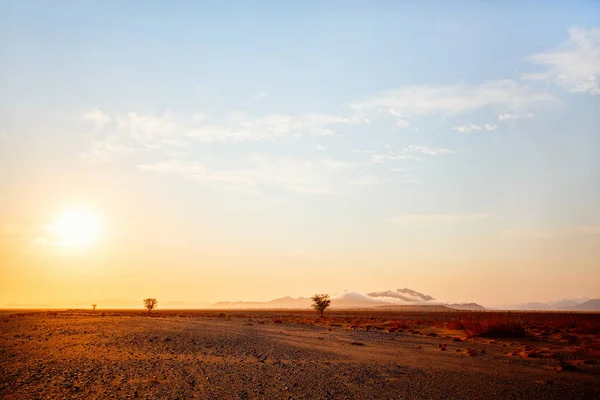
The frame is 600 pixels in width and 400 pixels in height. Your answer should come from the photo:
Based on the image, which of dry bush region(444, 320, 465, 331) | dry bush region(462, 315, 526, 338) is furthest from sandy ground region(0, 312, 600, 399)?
dry bush region(444, 320, 465, 331)

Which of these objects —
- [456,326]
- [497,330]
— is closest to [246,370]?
[497,330]

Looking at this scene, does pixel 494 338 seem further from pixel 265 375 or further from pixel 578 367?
pixel 265 375

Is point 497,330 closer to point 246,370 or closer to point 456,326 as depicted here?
point 456,326

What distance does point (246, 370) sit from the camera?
16203 millimetres

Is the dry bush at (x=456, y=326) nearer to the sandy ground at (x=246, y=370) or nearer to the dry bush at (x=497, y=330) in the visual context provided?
the dry bush at (x=497, y=330)

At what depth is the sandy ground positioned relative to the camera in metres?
12.9

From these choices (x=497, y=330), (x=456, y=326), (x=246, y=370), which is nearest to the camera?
(x=246, y=370)

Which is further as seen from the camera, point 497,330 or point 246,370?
point 497,330

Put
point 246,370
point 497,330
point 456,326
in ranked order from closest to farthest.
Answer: point 246,370
point 497,330
point 456,326

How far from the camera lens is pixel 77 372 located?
46.0 feet

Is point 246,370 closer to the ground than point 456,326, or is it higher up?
higher up

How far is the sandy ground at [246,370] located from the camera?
12.9m

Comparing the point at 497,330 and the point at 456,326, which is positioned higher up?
the point at 497,330

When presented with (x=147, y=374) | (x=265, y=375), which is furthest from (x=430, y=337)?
(x=147, y=374)
